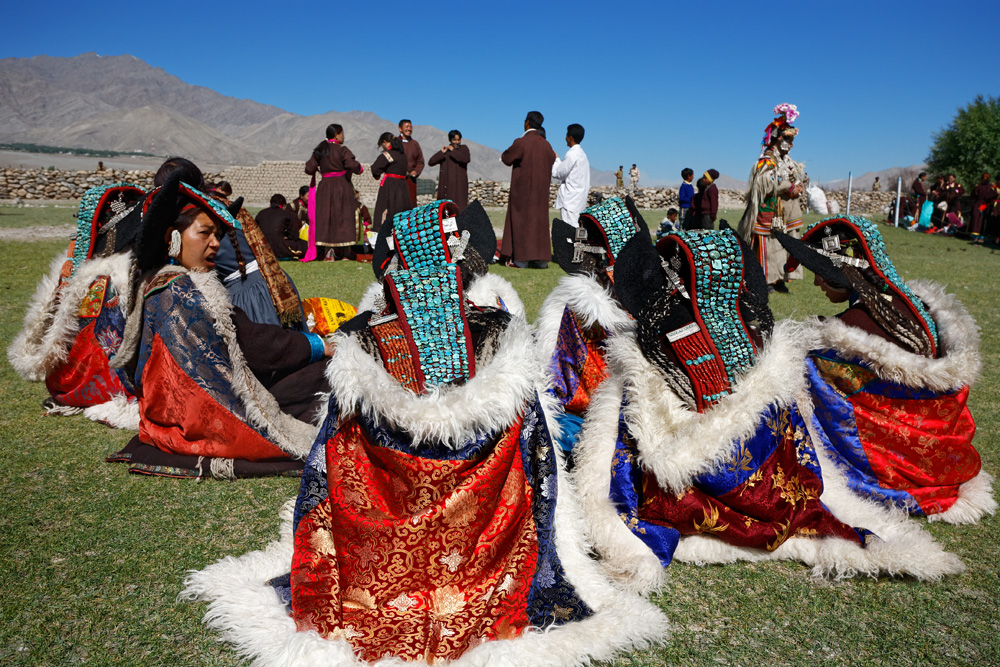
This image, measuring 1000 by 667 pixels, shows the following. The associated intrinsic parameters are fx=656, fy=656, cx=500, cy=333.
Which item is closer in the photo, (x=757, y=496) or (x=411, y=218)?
(x=411, y=218)

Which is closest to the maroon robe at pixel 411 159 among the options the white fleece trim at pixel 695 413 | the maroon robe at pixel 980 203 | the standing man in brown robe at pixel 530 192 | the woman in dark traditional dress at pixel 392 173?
the woman in dark traditional dress at pixel 392 173

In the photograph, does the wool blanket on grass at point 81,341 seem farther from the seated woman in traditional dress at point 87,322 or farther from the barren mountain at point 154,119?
the barren mountain at point 154,119

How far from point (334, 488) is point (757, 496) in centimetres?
172

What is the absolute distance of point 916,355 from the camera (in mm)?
3148

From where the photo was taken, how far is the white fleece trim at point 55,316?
4.10 m

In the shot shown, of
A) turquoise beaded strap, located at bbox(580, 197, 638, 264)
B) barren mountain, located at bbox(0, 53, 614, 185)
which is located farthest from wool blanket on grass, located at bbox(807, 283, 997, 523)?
barren mountain, located at bbox(0, 53, 614, 185)

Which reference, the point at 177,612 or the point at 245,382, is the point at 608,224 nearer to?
the point at 245,382

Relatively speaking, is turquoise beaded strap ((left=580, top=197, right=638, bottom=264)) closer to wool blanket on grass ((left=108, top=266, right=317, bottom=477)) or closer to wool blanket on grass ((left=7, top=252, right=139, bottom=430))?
wool blanket on grass ((left=108, top=266, right=317, bottom=477))

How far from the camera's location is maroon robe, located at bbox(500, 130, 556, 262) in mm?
10344

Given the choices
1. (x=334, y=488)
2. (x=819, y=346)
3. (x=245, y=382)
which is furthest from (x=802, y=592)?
(x=245, y=382)

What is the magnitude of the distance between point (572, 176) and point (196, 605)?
29.4 feet

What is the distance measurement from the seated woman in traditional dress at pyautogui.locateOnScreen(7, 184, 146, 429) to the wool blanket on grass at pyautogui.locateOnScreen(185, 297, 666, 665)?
238 cm

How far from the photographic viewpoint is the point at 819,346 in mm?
3312

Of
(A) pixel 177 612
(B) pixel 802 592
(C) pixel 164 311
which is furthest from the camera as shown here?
(C) pixel 164 311
